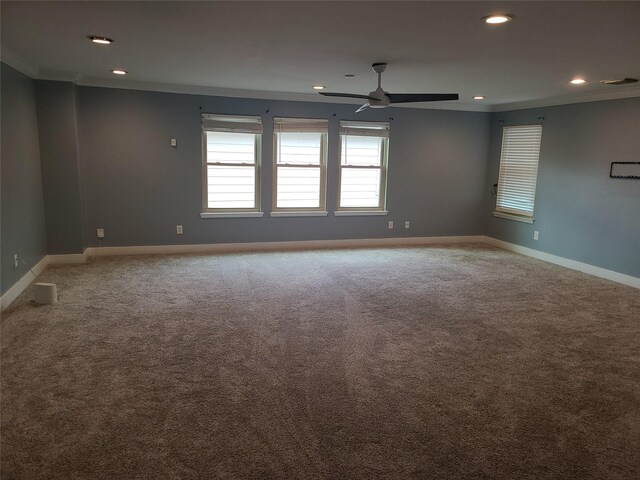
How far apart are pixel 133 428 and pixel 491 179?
6860 millimetres

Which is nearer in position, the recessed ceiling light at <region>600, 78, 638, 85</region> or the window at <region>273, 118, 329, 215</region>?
the recessed ceiling light at <region>600, 78, 638, 85</region>

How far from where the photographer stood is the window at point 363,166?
697cm

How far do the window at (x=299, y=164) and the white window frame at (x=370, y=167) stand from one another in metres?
0.29

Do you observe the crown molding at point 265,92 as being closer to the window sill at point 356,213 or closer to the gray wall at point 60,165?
the gray wall at point 60,165

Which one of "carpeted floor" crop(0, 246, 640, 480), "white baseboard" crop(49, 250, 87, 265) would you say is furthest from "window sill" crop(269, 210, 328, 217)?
"white baseboard" crop(49, 250, 87, 265)

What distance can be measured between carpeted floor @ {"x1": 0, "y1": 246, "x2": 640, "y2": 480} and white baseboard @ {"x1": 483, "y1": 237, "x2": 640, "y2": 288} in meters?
0.29

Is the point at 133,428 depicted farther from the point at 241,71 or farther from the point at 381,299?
the point at 241,71

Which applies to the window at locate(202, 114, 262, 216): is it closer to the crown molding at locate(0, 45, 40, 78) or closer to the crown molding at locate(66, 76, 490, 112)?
the crown molding at locate(66, 76, 490, 112)

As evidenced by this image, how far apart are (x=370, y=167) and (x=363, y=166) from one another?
0.12 meters

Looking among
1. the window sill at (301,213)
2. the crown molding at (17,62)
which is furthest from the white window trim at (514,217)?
the crown molding at (17,62)

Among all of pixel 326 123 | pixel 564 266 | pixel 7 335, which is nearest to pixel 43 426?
pixel 7 335

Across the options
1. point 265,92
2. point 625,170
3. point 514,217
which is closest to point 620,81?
point 625,170

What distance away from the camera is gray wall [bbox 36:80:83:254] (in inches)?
209

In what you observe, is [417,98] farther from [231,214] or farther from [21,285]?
[21,285]
